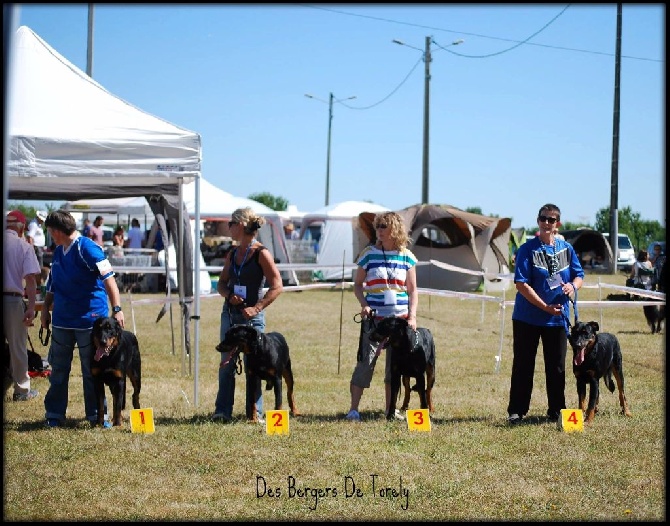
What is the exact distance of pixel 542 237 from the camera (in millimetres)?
6660

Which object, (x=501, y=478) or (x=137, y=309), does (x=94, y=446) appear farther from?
(x=137, y=309)

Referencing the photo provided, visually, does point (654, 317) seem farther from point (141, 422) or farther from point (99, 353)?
point (99, 353)

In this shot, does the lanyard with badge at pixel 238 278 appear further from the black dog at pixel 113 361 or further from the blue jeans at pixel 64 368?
the blue jeans at pixel 64 368

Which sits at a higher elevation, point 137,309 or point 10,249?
point 10,249

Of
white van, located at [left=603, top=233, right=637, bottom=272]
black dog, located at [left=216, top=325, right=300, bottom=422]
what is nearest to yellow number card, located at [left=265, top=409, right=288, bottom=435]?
black dog, located at [left=216, top=325, right=300, bottom=422]

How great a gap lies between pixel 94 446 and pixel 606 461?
3.32m

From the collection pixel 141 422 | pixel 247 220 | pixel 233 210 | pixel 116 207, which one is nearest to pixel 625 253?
pixel 233 210

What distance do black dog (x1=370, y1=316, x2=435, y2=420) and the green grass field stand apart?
1.00 ft

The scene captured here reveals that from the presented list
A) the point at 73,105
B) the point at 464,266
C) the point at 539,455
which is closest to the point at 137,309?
the point at 464,266

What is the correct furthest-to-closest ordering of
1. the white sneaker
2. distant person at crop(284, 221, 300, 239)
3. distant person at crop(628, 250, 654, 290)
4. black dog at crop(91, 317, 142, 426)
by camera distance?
distant person at crop(284, 221, 300, 239)
distant person at crop(628, 250, 654, 290)
the white sneaker
black dog at crop(91, 317, 142, 426)

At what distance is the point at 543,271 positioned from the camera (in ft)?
21.8

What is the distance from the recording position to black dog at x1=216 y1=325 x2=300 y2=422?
254 inches

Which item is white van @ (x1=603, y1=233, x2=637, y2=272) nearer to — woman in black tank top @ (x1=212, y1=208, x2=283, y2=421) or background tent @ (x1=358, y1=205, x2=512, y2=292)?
background tent @ (x1=358, y1=205, x2=512, y2=292)

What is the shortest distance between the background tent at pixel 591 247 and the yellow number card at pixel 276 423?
84.7 ft
